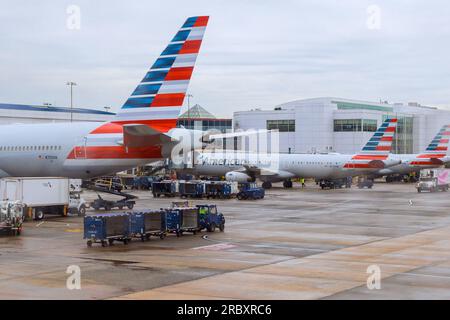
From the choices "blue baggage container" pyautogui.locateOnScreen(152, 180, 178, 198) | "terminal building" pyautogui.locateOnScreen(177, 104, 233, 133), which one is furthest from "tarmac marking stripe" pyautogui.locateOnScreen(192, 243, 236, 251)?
"terminal building" pyautogui.locateOnScreen(177, 104, 233, 133)

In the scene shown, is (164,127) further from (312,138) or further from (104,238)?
(312,138)

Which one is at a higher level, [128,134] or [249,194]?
[128,134]

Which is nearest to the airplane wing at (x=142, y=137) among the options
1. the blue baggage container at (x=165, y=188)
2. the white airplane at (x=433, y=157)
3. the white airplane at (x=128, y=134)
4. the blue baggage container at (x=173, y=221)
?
the white airplane at (x=128, y=134)

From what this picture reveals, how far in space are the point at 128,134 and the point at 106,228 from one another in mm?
8923

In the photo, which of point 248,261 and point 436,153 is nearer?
point 248,261

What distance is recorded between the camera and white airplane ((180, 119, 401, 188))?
→ 7881cm

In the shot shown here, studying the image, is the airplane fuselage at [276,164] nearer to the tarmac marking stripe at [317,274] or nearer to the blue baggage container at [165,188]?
the blue baggage container at [165,188]

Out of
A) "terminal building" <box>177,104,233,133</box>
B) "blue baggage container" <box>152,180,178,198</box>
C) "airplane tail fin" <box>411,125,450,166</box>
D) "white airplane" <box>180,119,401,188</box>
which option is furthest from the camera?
"terminal building" <box>177,104,233,133</box>

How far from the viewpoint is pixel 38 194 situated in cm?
4131

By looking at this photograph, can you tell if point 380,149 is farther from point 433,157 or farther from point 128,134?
point 128,134

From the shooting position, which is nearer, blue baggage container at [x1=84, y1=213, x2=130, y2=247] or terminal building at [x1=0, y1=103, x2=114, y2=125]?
blue baggage container at [x1=84, y1=213, x2=130, y2=247]

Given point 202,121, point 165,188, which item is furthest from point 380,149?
point 202,121

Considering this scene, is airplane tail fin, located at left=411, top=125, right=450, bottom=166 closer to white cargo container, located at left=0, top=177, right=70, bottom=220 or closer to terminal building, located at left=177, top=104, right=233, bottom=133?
white cargo container, located at left=0, top=177, right=70, bottom=220

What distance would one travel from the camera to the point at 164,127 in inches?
1499
